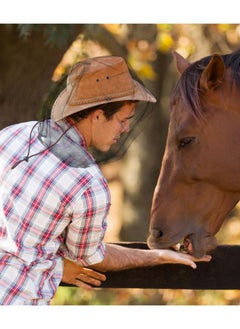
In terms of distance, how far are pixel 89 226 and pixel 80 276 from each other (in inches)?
14.3

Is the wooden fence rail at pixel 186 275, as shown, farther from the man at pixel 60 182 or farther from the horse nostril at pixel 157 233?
the man at pixel 60 182

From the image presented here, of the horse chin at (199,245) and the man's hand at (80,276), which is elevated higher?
the horse chin at (199,245)

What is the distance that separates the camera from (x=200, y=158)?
236cm

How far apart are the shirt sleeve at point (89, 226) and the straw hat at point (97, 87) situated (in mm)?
252

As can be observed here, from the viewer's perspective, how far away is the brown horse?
2.35 meters

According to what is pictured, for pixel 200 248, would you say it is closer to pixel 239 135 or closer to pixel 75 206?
pixel 239 135

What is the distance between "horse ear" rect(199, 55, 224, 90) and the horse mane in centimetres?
3

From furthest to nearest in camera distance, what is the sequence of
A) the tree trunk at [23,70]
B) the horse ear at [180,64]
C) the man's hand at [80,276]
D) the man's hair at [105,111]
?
the tree trunk at [23,70], the horse ear at [180,64], the man's hand at [80,276], the man's hair at [105,111]

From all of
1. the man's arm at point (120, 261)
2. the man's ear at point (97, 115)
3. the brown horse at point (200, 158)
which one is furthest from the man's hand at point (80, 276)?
the man's ear at point (97, 115)

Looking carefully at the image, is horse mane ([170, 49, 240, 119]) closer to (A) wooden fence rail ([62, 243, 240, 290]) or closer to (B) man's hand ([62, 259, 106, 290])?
(A) wooden fence rail ([62, 243, 240, 290])

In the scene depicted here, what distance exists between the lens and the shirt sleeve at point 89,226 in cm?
188

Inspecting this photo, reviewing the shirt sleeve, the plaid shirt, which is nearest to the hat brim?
the plaid shirt

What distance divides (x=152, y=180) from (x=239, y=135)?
2.87 metres
